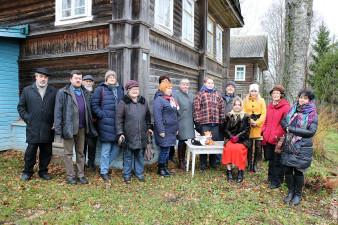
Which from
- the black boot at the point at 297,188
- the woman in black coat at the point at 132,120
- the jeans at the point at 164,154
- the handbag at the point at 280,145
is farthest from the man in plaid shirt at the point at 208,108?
the black boot at the point at 297,188

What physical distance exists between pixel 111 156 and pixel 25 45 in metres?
4.52

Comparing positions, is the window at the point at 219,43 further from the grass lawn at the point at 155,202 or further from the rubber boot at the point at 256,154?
the grass lawn at the point at 155,202

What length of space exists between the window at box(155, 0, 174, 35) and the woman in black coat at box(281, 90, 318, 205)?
4.16 metres

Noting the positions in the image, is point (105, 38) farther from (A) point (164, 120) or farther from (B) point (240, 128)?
(B) point (240, 128)

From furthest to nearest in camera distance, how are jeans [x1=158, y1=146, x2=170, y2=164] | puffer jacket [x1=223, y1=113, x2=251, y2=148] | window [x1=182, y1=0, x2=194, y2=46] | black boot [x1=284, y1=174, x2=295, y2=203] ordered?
window [x1=182, y1=0, x2=194, y2=46]
jeans [x1=158, y1=146, x2=170, y2=164]
puffer jacket [x1=223, y1=113, x2=251, y2=148]
black boot [x1=284, y1=174, x2=295, y2=203]

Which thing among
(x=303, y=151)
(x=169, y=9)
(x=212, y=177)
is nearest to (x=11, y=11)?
(x=169, y=9)

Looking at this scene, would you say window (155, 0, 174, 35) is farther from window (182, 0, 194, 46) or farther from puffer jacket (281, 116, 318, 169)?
puffer jacket (281, 116, 318, 169)

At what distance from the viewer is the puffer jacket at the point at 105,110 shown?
4.84 meters

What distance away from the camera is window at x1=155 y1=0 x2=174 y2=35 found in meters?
6.59

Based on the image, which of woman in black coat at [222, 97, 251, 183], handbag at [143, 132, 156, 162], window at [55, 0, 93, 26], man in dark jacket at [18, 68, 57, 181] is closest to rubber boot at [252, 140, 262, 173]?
woman in black coat at [222, 97, 251, 183]

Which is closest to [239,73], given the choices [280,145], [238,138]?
[238,138]

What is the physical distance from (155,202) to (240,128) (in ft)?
7.40

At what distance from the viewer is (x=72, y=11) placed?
6.16m

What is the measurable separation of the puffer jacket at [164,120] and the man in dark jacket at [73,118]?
49.6 inches
